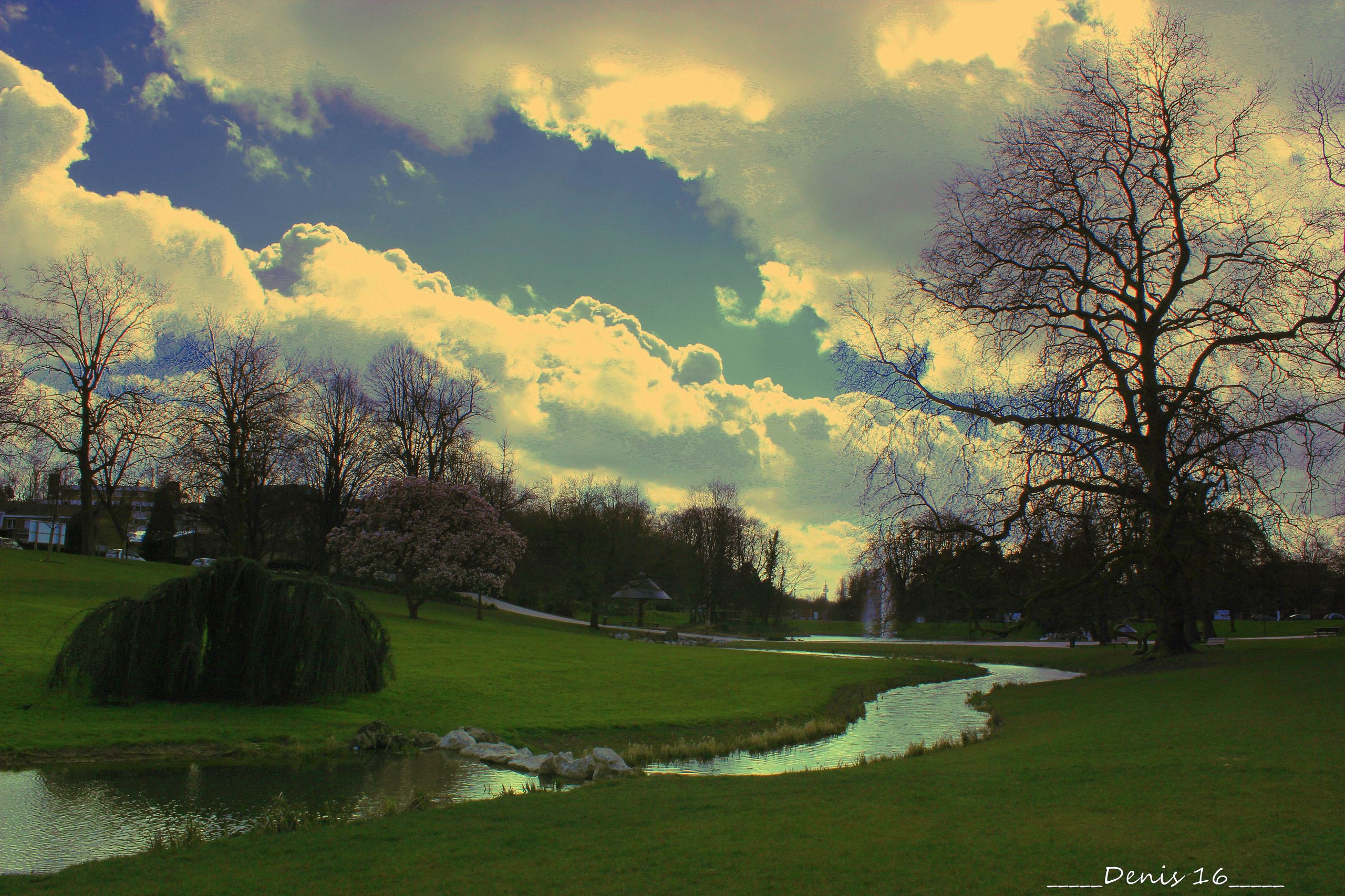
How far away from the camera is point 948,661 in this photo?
42.8 meters

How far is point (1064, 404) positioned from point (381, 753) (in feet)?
65.4

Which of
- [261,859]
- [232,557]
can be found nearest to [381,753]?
Result: [232,557]

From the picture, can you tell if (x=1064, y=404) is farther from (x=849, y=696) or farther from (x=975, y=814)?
(x=975, y=814)

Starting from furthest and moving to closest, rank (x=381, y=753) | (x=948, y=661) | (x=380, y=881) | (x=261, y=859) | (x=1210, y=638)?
(x=1210, y=638) → (x=948, y=661) → (x=381, y=753) → (x=261, y=859) → (x=380, y=881)

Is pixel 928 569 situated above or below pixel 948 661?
above

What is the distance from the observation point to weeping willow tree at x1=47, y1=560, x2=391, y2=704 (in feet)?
52.9

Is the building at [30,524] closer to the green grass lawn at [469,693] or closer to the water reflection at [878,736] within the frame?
the green grass lawn at [469,693]

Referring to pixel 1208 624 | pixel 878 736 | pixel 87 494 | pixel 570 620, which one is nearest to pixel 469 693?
pixel 878 736

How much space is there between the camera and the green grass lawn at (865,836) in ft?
20.2

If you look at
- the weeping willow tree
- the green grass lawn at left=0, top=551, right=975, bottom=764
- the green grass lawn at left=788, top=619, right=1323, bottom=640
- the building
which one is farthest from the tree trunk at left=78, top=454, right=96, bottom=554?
the green grass lawn at left=788, top=619, right=1323, bottom=640

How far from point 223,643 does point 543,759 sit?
818 cm

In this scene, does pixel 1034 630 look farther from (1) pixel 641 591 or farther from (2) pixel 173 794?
(2) pixel 173 794

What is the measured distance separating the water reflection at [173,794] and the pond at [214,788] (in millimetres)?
24

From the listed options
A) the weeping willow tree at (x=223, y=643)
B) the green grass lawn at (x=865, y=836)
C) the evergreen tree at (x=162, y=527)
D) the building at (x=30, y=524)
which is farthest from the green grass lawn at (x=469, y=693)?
the building at (x=30, y=524)
